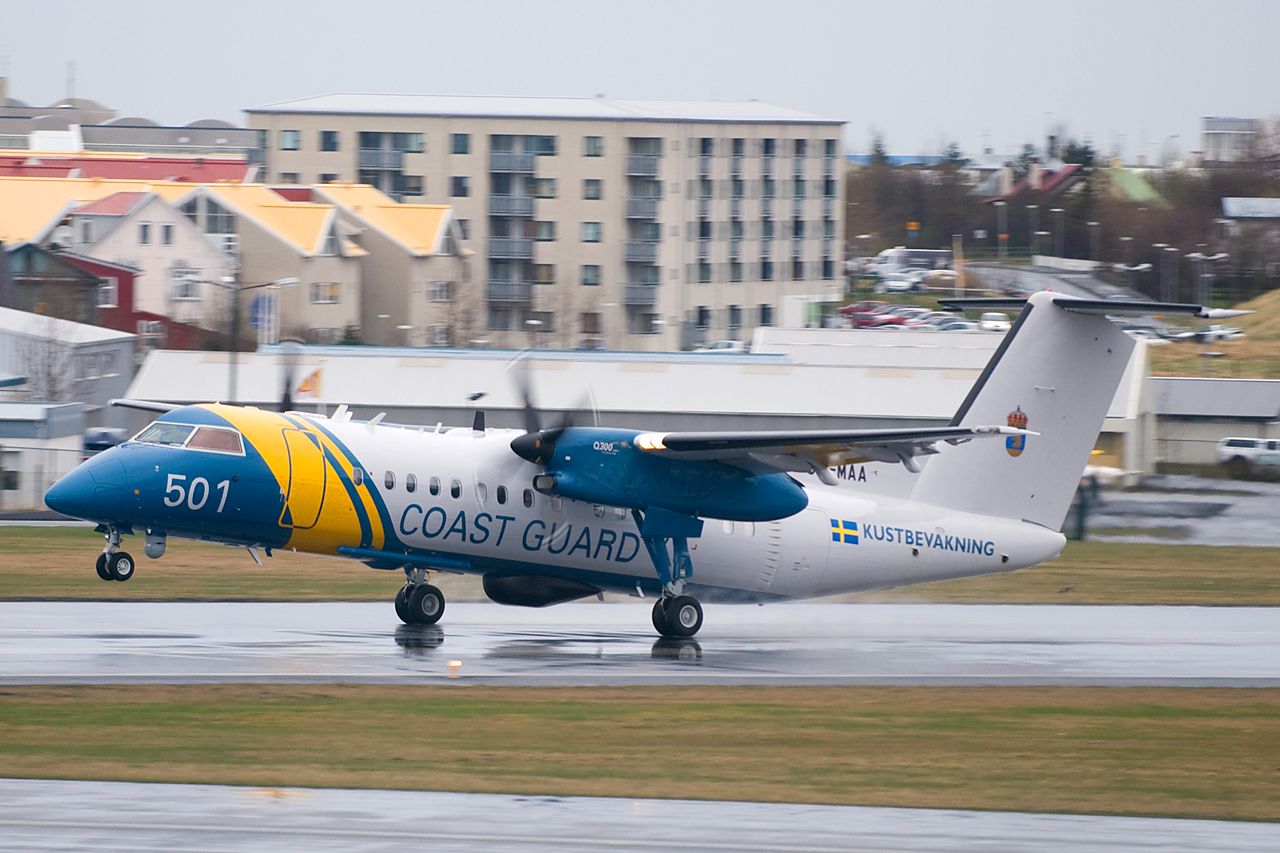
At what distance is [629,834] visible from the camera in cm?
1069

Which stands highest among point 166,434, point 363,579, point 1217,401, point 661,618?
point 166,434

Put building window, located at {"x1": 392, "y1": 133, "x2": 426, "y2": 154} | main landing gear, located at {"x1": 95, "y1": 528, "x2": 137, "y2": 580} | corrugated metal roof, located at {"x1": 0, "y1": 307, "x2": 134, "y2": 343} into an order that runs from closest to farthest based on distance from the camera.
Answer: main landing gear, located at {"x1": 95, "y1": 528, "x2": 137, "y2": 580} → corrugated metal roof, located at {"x1": 0, "y1": 307, "x2": 134, "y2": 343} → building window, located at {"x1": 392, "y1": 133, "x2": 426, "y2": 154}

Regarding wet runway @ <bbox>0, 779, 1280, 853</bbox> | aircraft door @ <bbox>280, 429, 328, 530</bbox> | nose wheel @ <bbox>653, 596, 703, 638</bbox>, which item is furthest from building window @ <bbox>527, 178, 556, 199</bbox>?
wet runway @ <bbox>0, 779, 1280, 853</bbox>

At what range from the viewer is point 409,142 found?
88312 millimetres

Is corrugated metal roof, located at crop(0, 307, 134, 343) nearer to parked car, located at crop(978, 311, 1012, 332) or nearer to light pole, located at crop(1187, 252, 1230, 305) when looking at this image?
parked car, located at crop(978, 311, 1012, 332)

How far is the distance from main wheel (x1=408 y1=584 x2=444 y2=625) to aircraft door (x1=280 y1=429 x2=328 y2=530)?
7.38ft

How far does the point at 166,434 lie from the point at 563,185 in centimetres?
6927

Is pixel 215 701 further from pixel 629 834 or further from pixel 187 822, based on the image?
pixel 629 834

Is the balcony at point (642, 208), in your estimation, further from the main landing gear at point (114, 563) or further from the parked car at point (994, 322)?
the main landing gear at point (114, 563)

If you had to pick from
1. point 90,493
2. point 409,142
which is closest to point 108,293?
point 409,142

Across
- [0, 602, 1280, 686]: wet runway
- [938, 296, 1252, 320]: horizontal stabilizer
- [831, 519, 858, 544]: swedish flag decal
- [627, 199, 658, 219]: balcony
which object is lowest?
[0, 602, 1280, 686]: wet runway

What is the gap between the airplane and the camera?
1873 centimetres

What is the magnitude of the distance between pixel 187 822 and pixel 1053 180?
444 ft

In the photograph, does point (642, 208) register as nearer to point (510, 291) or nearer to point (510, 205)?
point (510, 205)
